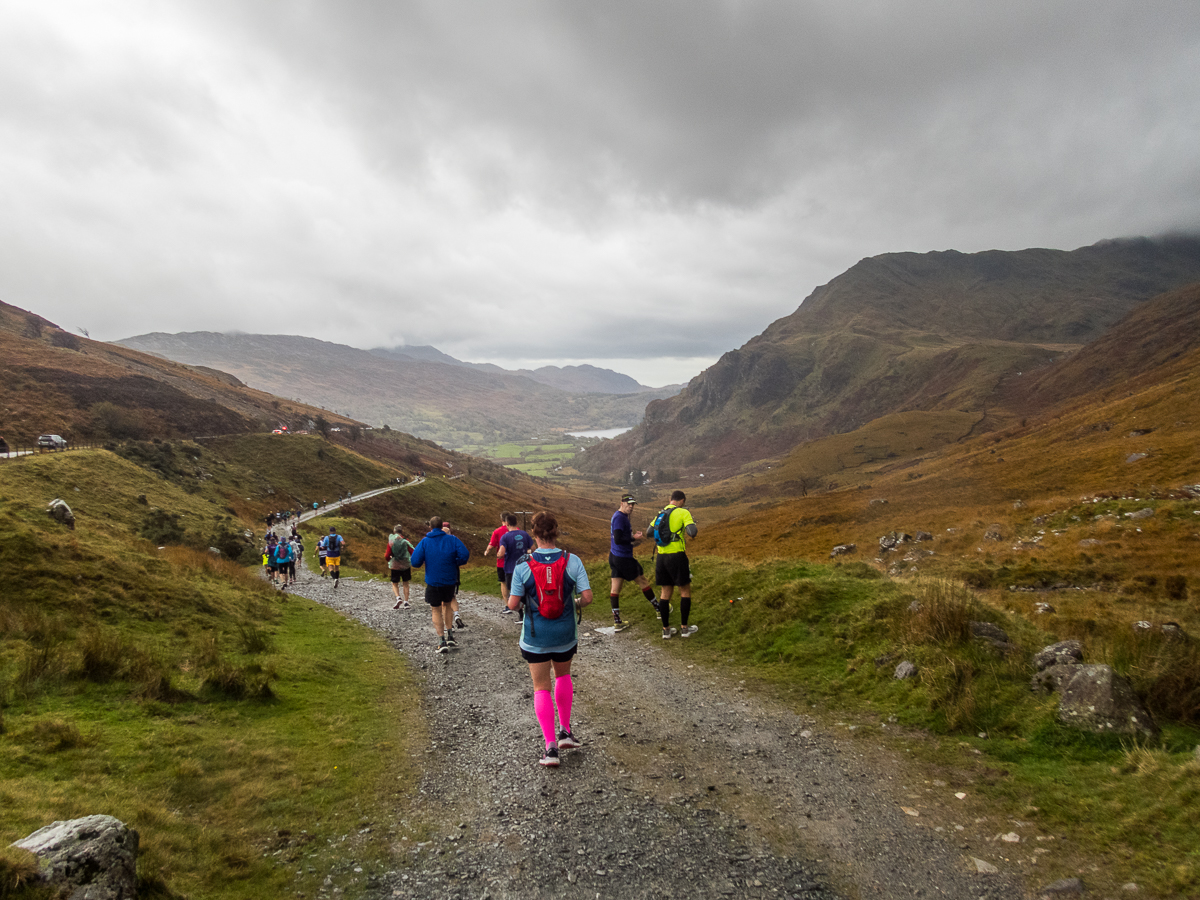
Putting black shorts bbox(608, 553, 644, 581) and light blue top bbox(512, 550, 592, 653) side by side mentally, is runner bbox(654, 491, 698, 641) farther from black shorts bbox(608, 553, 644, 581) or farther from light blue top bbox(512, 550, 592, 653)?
light blue top bbox(512, 550, 592, 653)

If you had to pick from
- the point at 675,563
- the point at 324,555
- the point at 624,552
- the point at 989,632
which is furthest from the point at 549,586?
the point at 324,555

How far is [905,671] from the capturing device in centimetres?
911

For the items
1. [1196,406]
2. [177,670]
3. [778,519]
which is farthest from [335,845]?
[1196,406]

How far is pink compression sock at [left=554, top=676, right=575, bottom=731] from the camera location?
7715mm

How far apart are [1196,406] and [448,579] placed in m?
81.7

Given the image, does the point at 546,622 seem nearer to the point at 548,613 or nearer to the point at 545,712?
the point at 548,613

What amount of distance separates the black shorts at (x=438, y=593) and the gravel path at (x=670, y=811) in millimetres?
3293

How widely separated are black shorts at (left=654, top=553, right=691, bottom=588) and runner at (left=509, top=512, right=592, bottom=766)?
5504 mm

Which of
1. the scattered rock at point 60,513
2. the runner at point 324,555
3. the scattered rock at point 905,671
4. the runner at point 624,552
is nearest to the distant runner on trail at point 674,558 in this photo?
the runner at point 624,552

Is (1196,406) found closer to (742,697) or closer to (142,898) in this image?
(742,697)

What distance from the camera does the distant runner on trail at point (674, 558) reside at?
1273 centimetres

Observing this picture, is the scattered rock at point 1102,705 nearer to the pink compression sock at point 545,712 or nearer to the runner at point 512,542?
the pink compression sock at point 545,712

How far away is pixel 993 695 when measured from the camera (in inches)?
316

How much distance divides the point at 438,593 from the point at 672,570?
5.42m
